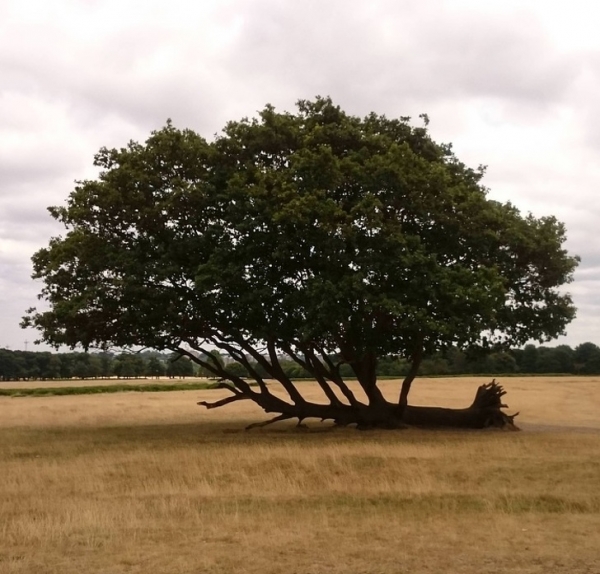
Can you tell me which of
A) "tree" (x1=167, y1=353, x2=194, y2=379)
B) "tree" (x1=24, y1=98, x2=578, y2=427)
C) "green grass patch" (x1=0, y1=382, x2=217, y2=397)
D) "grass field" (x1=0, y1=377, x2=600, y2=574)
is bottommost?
"green grass patch" (x1=0, y1=382, x2=217, y2=397)

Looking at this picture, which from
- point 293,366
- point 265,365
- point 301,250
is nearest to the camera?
point 301,250

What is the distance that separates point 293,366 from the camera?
10431 cm

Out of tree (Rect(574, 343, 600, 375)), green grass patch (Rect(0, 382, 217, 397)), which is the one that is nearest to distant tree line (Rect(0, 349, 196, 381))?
green grass patch (Rect(0, 382, 217, 397))

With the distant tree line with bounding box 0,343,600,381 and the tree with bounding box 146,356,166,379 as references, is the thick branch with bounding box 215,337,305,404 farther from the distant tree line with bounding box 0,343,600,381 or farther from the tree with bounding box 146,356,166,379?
the tree with bounding box 146,356,166,379

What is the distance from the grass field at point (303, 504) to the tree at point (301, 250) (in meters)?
4.11

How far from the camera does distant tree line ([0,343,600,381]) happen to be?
356 ft

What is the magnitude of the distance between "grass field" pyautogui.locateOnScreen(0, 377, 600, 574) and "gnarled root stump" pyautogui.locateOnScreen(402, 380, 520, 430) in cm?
403

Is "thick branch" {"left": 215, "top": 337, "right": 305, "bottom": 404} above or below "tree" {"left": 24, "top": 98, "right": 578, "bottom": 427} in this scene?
below

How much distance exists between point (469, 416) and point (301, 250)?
12.2 m

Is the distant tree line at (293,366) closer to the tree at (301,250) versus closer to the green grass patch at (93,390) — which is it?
the green grass patch at (93,390)

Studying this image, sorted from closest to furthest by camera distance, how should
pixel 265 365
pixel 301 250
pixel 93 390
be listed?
pixel 301 250, pixel 265 365, pixel 93 390

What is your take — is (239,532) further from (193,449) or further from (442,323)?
(442,323)

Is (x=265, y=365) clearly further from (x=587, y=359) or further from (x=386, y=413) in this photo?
(x=587, y=359)

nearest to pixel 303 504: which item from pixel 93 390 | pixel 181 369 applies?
pixel 93 390
